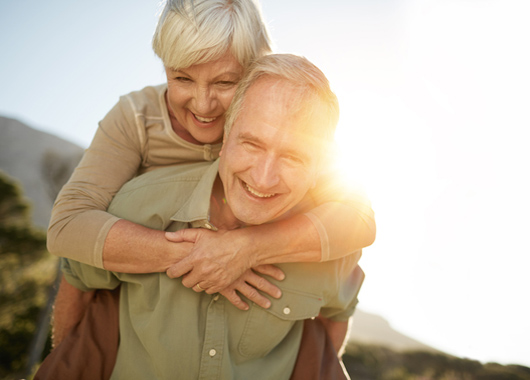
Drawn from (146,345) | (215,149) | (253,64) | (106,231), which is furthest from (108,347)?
(253,64)

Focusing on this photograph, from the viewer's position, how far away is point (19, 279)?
12656 mm

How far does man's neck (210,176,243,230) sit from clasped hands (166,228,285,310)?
10.4 inches

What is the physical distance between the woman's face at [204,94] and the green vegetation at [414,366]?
10668 mm

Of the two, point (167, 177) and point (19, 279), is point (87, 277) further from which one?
point (19, 279)

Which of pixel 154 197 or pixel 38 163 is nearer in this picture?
pixel 154 197

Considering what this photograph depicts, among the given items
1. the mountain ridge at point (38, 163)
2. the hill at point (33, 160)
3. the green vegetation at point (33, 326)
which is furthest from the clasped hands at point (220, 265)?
the hill at point (33, 160)

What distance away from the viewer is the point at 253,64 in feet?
7.43

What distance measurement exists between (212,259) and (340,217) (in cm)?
80

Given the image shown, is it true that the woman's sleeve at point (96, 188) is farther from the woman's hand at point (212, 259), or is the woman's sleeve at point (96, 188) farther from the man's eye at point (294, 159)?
the man's eye at point (294, 159)

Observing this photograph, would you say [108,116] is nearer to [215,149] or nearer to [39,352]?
[215,149]

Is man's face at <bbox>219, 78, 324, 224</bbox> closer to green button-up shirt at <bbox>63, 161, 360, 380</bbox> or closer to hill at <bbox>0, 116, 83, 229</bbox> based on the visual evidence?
green button-up shirt at <bbox>63, 161, 360, 380</bbox>

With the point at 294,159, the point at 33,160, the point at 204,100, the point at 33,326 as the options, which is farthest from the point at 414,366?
the point at 33,160

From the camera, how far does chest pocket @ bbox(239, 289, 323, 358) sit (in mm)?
2191

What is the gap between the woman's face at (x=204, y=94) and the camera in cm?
240
